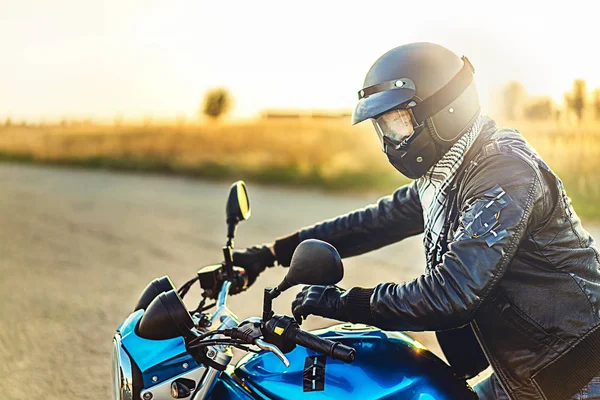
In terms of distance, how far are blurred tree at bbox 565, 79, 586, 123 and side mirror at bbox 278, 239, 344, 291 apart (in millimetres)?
10549

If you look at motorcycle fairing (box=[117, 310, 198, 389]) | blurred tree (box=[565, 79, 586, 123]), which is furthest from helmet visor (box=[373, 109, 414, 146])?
blurred tree (box=[565, 79, 586, 123])

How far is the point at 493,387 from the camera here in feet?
7.84

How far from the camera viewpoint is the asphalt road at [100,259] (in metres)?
4.67

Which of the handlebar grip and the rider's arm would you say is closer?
the handlebar grip

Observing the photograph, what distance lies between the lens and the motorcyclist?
78.2 inches

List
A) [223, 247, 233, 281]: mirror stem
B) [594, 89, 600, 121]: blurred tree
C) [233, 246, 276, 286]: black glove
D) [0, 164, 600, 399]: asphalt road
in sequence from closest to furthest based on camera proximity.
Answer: [223, 247, 233, 281]: mirror stem < [233, 246, 276, 286]: black glove < [0, 164, 600, 399]: asphalt road < [594, 89, 600, 121]: blurred tree

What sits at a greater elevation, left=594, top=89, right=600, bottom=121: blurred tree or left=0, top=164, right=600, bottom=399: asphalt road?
left=594, top=89, right=600, bottom=121: blurred tree

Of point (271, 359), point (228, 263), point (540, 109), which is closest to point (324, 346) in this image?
point (271, 359)

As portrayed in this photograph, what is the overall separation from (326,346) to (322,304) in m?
0.16

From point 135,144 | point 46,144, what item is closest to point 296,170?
point 135,144

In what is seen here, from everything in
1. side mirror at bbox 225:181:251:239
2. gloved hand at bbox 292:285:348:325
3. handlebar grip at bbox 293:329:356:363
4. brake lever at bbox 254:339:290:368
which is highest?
side mirror at bbox 225:181:251:239

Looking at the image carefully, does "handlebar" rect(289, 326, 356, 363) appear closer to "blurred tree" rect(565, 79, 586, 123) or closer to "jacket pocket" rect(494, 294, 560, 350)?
"jacket pocket" rect(494, 294, 560, 350)

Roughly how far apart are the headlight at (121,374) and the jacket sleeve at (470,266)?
666mm

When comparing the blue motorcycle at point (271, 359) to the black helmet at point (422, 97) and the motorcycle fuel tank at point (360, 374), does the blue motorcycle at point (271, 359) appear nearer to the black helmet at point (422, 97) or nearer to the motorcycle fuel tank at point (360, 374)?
the motorcycle fuel tank at point (360, 374)
